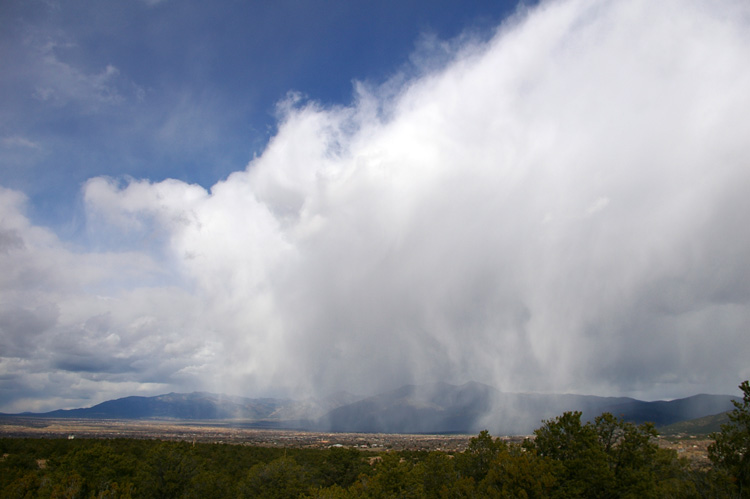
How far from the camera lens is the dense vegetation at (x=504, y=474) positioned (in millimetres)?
41375

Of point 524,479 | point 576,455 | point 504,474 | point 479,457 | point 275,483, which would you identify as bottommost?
point 275,483

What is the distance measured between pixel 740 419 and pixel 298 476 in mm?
62282

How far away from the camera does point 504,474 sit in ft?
149

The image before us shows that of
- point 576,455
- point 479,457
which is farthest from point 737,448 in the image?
point 479,457

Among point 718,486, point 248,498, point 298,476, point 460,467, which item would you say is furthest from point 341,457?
point 718,486

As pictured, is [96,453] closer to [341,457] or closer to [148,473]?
[148,473]

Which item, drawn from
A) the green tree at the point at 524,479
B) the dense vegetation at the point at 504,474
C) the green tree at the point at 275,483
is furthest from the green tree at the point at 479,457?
the green tree at the point at 275,483

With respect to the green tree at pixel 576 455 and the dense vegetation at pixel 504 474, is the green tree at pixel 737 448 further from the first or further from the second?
the green tree at pixel 576 455

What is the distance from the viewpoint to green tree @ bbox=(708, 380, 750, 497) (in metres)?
38.8

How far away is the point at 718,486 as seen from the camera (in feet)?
127

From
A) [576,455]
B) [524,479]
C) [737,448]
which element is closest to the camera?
[737,448]

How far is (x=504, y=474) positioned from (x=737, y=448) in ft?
74.8

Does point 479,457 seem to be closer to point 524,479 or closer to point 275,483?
point 524,479

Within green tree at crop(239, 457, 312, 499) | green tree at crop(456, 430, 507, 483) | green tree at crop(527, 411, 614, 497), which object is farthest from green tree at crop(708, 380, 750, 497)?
green tree at crop(239, 457, 312, 499)
